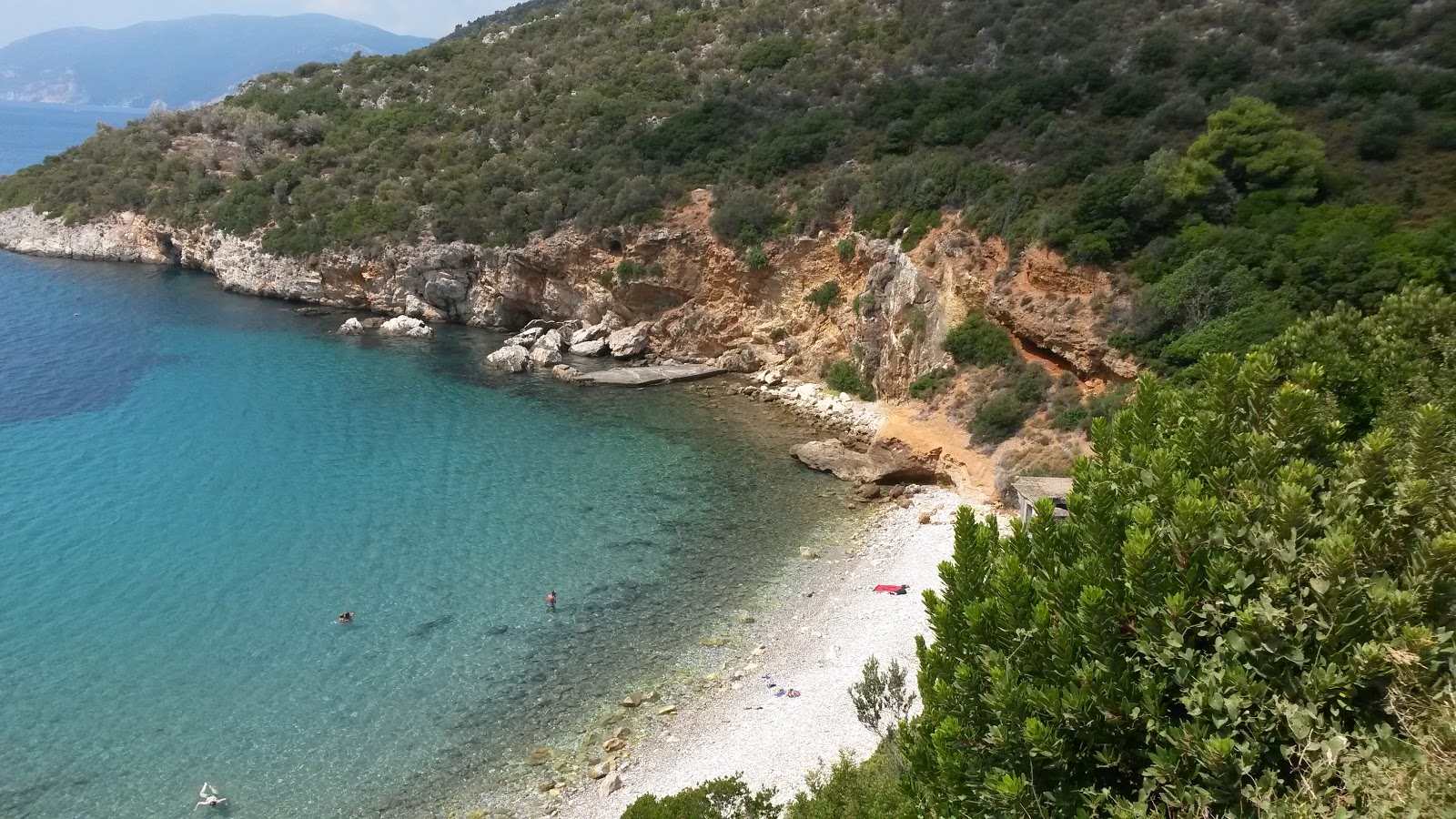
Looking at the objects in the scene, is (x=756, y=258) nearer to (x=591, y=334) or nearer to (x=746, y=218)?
(x=746, y=218)

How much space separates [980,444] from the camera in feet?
82.1

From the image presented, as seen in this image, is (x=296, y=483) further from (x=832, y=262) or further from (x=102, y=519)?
(x=832, y=262)

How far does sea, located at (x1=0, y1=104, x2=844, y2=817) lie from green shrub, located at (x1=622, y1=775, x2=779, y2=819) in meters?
5.39

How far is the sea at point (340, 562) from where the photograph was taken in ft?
47.6

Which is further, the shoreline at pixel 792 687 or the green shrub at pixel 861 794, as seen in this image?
the shoreline at pixel 792 687

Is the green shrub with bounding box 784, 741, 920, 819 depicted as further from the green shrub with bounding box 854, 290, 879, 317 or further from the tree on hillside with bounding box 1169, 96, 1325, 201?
the green shrub with bounding box 854, 290, 879, 317

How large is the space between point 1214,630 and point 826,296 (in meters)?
29.1

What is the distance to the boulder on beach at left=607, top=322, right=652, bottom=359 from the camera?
126ft

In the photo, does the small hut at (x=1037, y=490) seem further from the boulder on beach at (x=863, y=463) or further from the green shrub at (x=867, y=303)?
the green shrub at (x=867, y=303)

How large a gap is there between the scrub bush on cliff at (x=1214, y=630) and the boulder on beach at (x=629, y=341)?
32.0m

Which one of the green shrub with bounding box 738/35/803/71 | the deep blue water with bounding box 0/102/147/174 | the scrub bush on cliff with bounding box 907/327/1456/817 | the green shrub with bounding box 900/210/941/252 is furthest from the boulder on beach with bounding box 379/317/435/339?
the deep blue water with bounding box 0/102/147/174

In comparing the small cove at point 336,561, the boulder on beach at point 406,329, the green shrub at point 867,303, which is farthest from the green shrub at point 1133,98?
the boulder on beach at point 406,329

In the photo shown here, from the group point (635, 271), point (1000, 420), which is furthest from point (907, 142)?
point (1000, 420)

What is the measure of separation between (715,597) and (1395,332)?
1435 centimetres
